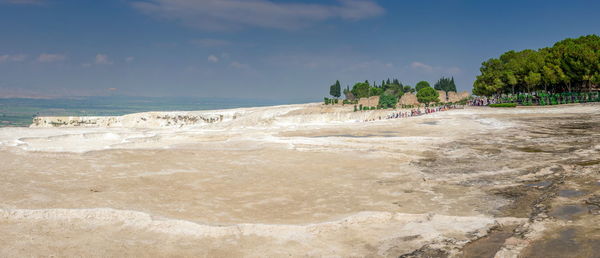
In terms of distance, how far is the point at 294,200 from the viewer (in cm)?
1090

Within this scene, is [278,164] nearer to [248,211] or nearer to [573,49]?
[248,211]

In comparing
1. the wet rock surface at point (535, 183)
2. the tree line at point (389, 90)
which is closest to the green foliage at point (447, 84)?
the tree line at point (389, 90)

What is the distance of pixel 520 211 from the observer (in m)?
9.13

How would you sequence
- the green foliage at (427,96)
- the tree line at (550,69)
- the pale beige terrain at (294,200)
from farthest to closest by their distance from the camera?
the green foliage at (427,96) < the tree line at (550,69) < the pale beige terrain at (294,200)

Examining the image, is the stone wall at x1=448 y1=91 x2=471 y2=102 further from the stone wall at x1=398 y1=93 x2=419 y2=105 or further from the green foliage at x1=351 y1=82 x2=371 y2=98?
the green foliage at x1=351 y1=82 x2=371 y2=98

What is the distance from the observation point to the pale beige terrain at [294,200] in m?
7.41

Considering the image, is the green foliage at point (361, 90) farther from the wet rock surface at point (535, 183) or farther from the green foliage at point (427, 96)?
the wet rock surface at point (535, 183)

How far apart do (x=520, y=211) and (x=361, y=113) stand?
2431 inches

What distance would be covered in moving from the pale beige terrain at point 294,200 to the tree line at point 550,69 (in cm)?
3878

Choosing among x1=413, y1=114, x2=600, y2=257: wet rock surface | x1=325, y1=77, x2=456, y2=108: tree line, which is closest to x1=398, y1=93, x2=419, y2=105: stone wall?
x1=325, y1=77, x2=456, y2=108: tree line

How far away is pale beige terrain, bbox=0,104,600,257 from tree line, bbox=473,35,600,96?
38780mm

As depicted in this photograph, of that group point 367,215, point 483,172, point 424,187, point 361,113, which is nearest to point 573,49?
point 361,113

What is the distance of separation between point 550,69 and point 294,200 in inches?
2277

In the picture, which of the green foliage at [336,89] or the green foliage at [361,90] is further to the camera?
the green foliage at [336,89]
